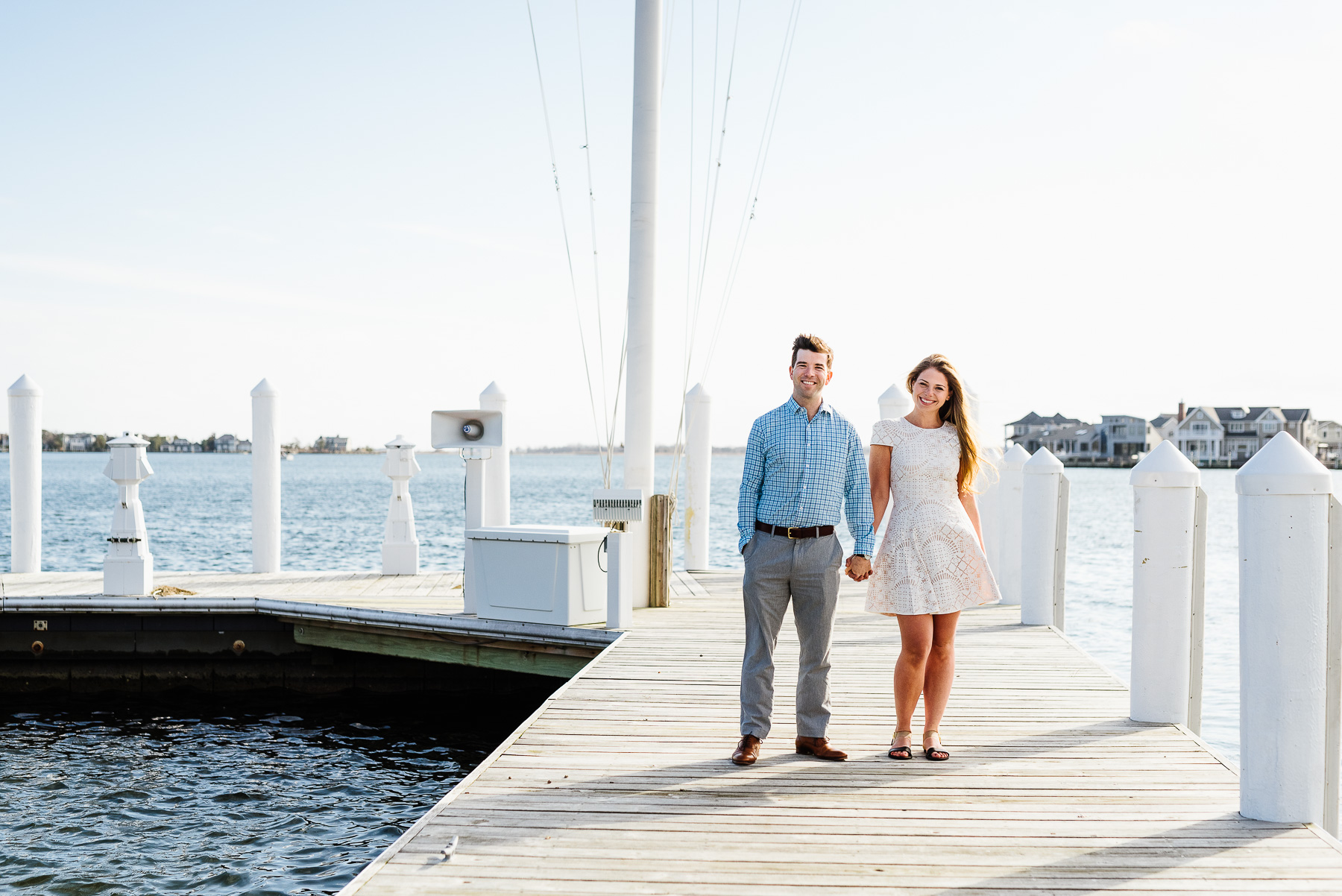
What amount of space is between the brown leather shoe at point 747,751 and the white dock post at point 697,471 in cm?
695

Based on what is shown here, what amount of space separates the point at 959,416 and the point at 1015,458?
458 centimetres

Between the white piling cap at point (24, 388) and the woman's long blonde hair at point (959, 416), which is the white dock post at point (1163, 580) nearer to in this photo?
the woman's long blonde hair at point (959, 416)

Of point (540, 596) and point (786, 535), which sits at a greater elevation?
point (786, 535)

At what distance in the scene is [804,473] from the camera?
13.8ft

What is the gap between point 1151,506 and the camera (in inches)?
192

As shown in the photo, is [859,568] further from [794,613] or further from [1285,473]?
[1285,473]

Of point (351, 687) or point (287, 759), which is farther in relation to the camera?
point (351, 687)

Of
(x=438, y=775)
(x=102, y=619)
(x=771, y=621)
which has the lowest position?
(x=438, y=775)

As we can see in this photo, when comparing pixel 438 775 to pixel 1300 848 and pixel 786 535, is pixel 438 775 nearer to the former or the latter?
pixel 786 535

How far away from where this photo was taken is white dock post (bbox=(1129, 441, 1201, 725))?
4.83m

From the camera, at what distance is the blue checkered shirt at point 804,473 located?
4.20 metres

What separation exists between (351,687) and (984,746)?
611cm

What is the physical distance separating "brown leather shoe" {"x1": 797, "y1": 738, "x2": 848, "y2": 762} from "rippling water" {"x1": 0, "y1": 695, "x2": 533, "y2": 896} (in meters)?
2.59

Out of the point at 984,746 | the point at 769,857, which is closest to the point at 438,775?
the point at 984,746
